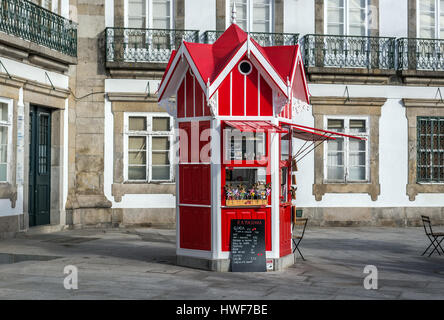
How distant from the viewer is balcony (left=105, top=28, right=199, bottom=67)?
1831 centimetres

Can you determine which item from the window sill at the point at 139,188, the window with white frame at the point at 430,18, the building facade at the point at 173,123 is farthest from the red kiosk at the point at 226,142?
the window with white frame at the point at 430,18

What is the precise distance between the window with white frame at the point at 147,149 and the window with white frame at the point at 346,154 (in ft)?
13.8

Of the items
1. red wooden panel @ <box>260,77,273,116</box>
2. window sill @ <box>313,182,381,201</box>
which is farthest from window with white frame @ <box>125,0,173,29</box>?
red wooden panel @ <box>260,77,273,116</box>

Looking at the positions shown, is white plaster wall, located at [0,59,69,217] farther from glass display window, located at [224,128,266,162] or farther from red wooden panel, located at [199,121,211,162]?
glass display window, located at [224,128,266,162]

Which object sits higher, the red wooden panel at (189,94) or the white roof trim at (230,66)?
the white roof trim at (230,66)

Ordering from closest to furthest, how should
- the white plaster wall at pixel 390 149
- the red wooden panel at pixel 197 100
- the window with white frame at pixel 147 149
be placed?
the red wooden panel at pixel 197 100
the window with white frame at pixel 147 149
the white plaster wall at pixel 390 149

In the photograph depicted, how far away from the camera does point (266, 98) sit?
11047mm

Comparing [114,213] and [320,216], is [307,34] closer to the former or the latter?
[320,216]

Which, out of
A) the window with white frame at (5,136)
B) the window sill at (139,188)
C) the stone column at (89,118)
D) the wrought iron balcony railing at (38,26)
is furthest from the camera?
the window sill at (139,188)

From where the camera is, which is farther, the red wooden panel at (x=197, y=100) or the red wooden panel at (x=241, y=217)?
the red wooden panel at (x=197, y=100)

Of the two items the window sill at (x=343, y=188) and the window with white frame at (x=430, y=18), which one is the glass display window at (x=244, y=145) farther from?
the window with white frame at (x=430, y=18)

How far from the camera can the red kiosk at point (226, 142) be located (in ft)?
35.6

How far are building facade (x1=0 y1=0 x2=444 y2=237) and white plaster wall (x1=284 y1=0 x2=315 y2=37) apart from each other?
0.09 feet

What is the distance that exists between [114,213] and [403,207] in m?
7.67
